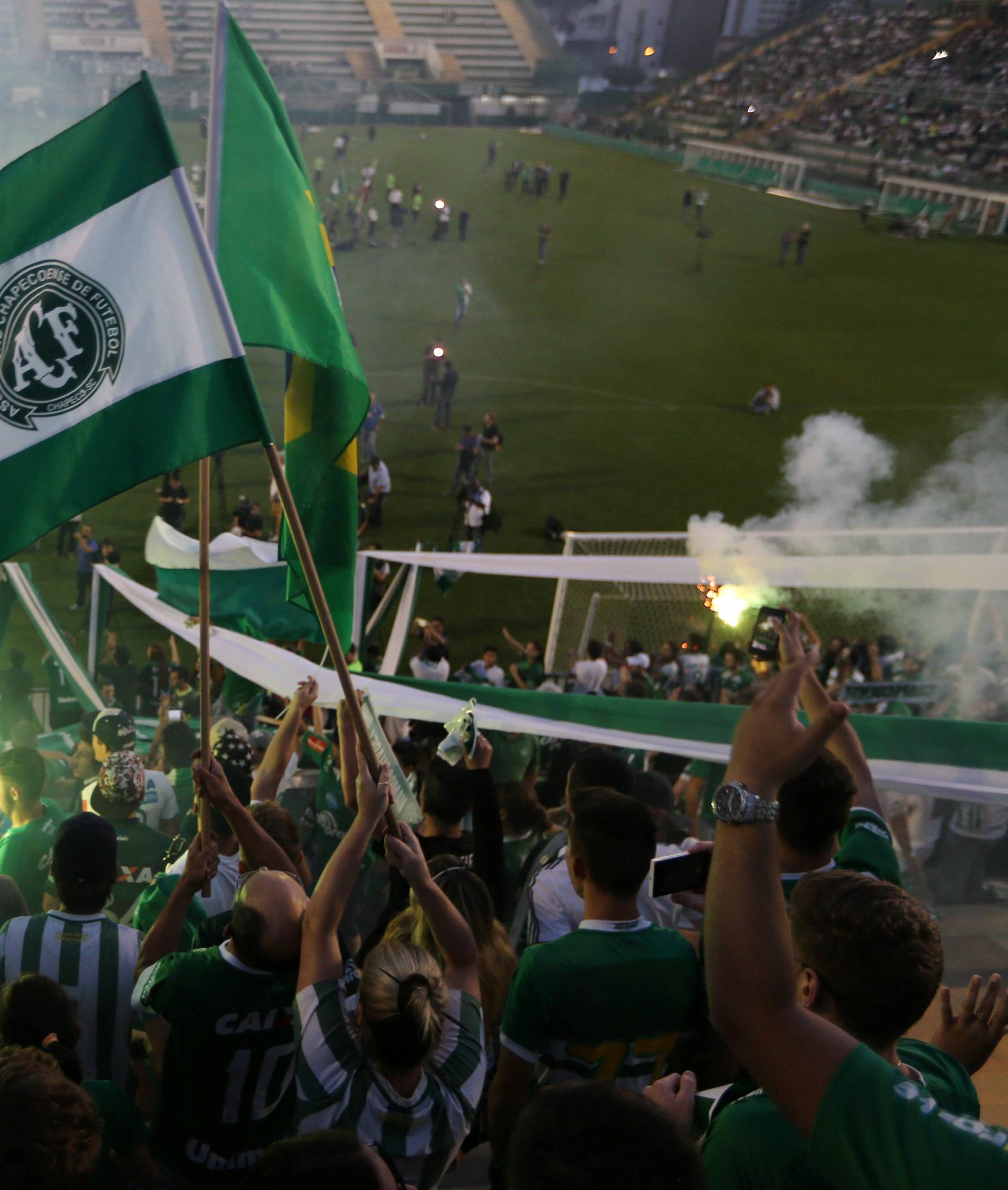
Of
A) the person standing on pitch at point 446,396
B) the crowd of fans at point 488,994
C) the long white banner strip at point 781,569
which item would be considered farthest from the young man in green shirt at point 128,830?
the person standing on pitch at point 446,396

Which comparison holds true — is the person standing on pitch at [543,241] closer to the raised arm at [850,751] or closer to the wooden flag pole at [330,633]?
the raised arm at [850,751]

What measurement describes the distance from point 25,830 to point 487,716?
205 centimetres

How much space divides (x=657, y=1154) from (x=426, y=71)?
57.7 metres

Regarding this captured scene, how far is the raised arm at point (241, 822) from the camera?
8.98 feet

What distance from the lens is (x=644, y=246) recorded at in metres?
33.1

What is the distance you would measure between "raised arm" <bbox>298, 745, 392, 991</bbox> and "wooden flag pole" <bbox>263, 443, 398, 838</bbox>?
0.06m

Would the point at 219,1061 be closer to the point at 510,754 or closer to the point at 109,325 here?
the point at 109,325

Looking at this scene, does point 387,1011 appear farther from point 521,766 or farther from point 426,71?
point 426,71

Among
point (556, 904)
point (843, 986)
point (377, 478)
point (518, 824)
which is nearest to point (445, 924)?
point (843, 986)

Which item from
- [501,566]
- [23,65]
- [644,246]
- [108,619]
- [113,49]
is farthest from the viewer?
[113,49]

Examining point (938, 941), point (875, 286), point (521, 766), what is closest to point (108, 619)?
point (521, 766)

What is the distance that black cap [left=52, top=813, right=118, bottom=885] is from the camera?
9.04ft

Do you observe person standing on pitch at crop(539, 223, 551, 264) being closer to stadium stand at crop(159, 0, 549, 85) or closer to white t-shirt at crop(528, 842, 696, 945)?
stadium stand at crop(159, 0, 549, 85)

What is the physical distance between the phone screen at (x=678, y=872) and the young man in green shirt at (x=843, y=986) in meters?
0.81
